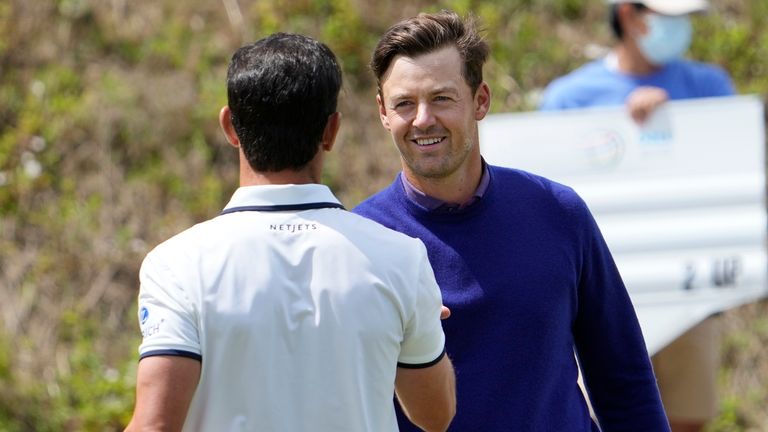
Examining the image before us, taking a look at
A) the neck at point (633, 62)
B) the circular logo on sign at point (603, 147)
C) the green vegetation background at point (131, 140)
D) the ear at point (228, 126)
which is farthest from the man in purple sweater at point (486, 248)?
the green vegetation background at point (131, 140)

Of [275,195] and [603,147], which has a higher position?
[275,195]

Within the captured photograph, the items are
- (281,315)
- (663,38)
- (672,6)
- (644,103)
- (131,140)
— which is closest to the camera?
(281,315)

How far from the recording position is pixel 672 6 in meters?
5.79

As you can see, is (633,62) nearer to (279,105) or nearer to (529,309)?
(529,309)

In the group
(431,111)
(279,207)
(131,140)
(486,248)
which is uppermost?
(431,111)

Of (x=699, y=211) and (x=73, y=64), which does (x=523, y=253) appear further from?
(x=73, y=64)

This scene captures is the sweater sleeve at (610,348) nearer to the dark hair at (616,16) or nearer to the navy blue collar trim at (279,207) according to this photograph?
the navy blue collar trim at (279,207)

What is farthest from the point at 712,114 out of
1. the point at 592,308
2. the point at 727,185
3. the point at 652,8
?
the point at 592,308

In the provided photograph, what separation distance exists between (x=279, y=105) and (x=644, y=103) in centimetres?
313

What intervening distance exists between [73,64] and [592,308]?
17.7 ft

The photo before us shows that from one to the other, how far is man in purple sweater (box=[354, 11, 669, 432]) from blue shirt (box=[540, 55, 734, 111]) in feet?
7.87

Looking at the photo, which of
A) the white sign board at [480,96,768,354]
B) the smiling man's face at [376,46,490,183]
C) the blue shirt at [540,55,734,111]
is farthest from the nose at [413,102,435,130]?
the blue shirt at [540,55,734,111]

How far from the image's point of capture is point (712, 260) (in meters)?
5.25

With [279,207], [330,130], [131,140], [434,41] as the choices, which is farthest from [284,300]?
[131,140]
